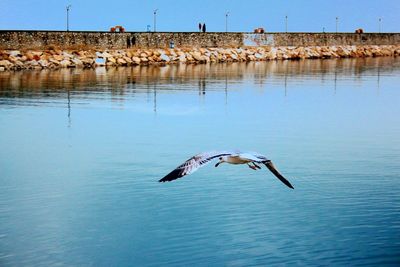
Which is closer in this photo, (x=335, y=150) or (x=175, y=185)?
(x=175, y=185)

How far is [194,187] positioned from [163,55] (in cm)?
4410

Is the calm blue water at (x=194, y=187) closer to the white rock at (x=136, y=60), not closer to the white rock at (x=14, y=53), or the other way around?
the white rock at (x=14, y=53)

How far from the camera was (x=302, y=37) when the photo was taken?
69125mm

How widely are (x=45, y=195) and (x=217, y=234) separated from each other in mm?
3433

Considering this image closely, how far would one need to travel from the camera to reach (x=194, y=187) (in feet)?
38.3

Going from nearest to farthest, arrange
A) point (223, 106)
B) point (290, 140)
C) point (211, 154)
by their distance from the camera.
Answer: point (211, 154) < point (290, 140) < point (223, 106)

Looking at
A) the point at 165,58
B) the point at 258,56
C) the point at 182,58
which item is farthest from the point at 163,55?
the point at 258,56

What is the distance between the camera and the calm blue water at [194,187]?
342 inches

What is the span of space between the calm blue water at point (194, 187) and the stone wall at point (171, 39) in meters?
23.4

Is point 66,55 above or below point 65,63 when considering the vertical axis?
above

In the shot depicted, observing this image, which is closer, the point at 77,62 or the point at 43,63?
the point at 43,63

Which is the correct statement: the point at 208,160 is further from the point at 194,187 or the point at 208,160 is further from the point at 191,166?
the point at 194,187

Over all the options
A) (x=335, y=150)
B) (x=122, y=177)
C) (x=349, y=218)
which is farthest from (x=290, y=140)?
(x=349, y=218)

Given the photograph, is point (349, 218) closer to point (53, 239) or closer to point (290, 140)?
point (53, 239)
